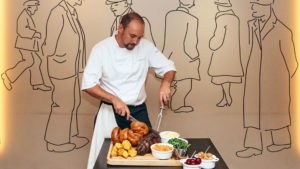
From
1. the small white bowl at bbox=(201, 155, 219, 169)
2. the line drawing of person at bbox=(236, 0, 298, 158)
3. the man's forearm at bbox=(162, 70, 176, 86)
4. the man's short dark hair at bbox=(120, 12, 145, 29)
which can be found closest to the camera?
the small white bowl at bbox=(201, 155, 219, 169)

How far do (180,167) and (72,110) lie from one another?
1.85 m

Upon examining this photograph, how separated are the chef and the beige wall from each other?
27.7 inches

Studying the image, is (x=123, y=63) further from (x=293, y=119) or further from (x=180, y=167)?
(x=293, y=119)

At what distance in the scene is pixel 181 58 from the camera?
3.36m

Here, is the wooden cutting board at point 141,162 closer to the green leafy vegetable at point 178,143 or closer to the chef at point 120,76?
the green leafy vegetable at point 178,143

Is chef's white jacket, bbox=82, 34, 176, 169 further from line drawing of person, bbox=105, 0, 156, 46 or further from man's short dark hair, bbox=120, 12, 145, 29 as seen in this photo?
line drawing of person, bbox=105, 0, 156, 46

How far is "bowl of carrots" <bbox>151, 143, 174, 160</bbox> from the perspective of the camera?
184 cm

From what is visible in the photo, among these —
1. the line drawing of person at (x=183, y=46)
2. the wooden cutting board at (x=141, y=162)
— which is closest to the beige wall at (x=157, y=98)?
the line drawing of person at (x=183, y=46)

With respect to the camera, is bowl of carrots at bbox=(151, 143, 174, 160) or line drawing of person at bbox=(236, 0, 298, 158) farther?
line drawing of person at bbox=(236, 0, 298, 158)

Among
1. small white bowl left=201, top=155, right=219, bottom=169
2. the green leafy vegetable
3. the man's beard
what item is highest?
the man's beard

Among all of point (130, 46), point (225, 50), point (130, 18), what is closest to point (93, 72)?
point (130, 46)

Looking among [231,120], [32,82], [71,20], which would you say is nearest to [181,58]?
[231,120]

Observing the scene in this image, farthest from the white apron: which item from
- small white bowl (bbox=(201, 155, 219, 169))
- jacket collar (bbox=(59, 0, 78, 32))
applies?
jacket collar (bbox=(59, 0, 78, 32))

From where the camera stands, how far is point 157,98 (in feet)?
11.2
